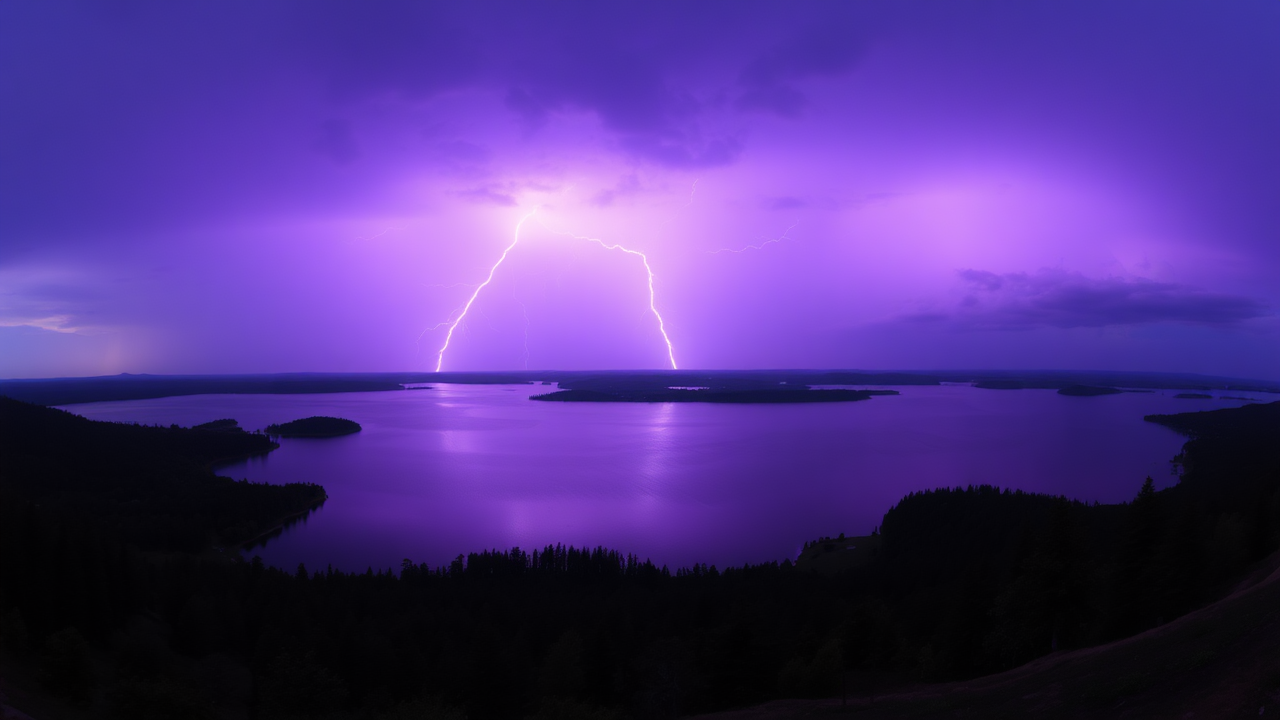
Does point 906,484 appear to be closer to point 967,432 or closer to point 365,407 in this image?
point 967,432

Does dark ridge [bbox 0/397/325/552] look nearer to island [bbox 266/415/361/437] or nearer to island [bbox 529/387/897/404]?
island [bbox 266/415/361/437]

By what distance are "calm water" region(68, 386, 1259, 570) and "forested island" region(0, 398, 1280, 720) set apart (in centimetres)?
1122

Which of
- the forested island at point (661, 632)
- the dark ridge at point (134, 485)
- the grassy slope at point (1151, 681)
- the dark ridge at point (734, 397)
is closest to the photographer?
the grassy slope at point (1151, 681)

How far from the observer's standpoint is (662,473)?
221 feet

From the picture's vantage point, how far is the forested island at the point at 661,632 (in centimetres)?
1284

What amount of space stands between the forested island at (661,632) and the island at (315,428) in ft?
269

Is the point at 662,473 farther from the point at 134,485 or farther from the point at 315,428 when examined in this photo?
the point at 315,428

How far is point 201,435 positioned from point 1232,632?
10463cm

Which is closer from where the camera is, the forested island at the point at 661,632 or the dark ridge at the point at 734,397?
the forested island at the point at 661,632

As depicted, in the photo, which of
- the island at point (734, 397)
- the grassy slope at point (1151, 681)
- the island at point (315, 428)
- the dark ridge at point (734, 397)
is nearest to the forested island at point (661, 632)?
the grassy slope at point (1151, 681)

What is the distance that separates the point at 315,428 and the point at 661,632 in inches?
3994

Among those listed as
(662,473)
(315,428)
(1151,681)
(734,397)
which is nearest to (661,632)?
(1151,681)

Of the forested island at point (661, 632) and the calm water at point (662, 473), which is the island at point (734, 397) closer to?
the calm water at point (662, 473)

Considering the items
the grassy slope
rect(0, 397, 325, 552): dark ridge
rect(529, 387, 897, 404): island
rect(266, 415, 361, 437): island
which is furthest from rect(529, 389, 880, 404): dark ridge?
the grassy slope
